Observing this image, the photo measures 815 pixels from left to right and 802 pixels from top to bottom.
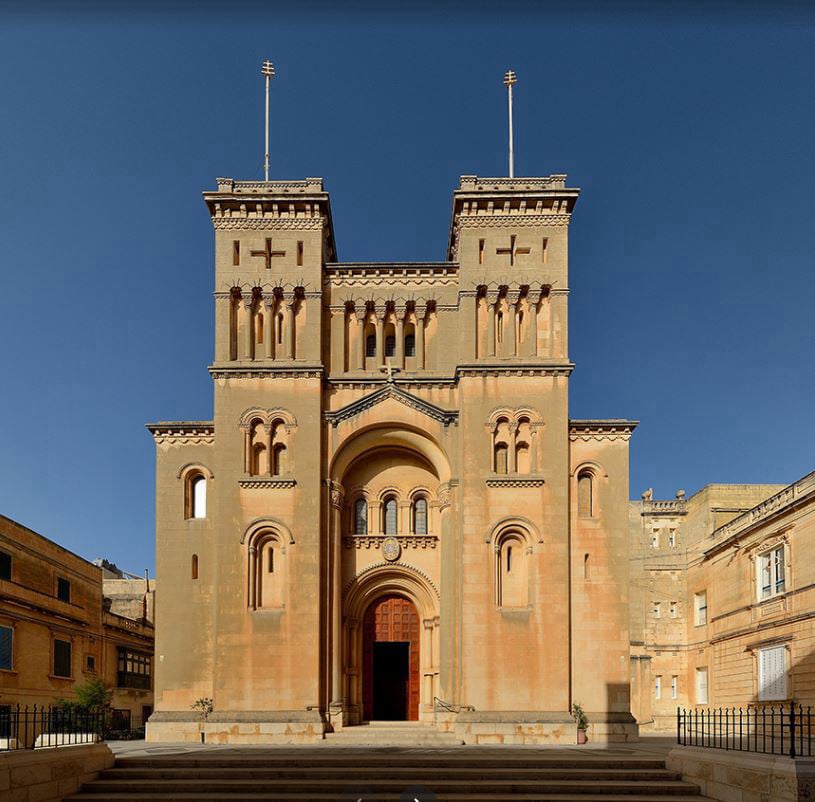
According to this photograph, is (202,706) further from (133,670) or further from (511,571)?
(133,670)

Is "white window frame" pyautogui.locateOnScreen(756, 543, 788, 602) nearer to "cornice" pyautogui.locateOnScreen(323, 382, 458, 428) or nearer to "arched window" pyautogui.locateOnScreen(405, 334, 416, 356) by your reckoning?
"cornice" pyautogui.locateOnScreen(323, 382, 458, 428)

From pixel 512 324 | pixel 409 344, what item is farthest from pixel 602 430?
pixel 409 344

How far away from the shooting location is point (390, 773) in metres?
21.0

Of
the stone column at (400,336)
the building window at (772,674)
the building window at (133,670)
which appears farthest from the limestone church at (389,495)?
the building window at (133,670)

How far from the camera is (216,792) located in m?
20.1

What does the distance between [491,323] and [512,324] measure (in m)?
0.82

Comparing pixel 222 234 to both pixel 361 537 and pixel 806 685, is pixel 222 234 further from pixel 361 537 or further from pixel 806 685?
pixel 806 685

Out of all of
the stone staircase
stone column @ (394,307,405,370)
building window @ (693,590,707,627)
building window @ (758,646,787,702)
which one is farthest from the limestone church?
building window @ (693,590,707,627)

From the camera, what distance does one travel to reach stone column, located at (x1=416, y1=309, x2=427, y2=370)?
34.5 meters

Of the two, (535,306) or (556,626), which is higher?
(535,306)

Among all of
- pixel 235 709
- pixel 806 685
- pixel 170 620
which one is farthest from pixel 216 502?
pixel 806 685

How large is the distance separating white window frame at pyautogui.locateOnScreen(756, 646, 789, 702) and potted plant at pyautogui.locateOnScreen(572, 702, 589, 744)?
9.85 metres

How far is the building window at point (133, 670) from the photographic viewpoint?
49.6 metres

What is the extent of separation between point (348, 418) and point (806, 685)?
20.3m
